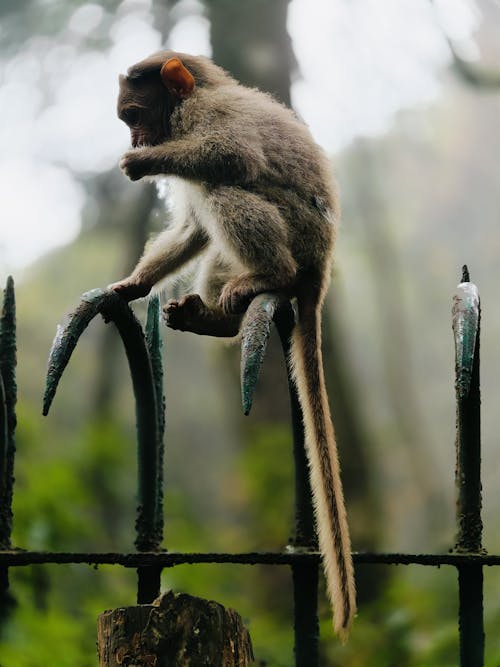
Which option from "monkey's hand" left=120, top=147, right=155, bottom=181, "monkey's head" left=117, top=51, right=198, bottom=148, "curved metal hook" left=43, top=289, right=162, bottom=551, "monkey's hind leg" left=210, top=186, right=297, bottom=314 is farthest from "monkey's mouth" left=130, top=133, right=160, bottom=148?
"curved metal hook" left=43, top=289, right=162, bottom=551

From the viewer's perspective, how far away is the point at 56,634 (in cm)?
249

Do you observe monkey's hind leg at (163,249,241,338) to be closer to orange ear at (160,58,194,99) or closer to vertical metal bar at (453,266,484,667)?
orange ear at (160,58,194,99)

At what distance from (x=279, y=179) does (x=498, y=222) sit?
5.10 m

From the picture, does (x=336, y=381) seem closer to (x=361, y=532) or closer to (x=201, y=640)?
(x=361, y=532)

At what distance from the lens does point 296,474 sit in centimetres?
165

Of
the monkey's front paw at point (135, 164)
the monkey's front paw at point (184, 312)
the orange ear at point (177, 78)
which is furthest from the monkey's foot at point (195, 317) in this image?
the orange ear at point (177, 78)

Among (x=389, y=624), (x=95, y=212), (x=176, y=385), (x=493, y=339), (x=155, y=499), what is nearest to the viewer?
(x=155, y=499)

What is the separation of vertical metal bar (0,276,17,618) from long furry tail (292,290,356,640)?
56 cm

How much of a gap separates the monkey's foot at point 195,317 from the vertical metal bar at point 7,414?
50 cm

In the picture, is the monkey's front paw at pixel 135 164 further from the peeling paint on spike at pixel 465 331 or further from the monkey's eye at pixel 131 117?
the peeling paint on spike at pixel 465 331

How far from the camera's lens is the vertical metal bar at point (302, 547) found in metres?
1.49

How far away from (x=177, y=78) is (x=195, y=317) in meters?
0.64

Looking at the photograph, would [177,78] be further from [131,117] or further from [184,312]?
[184,312]

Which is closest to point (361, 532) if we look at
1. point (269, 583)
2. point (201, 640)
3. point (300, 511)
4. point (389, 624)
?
point (269, 583)
